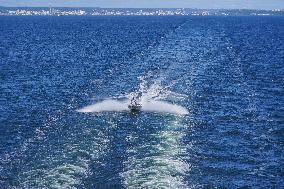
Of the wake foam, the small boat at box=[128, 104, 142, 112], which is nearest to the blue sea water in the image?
the wake foam

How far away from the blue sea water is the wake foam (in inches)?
6.5

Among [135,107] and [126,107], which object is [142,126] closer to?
[135,107]

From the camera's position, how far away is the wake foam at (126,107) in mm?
62781

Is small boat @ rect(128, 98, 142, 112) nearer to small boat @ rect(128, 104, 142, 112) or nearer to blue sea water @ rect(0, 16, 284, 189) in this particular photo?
small boat @ rect(128, 104, 142, 112)

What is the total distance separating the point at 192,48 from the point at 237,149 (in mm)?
89386

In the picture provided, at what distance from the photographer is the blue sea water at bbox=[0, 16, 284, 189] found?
4112 centimetres

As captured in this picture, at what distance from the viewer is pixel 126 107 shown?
64875 mm

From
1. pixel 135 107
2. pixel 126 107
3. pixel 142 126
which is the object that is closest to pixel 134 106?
pixel 135 107

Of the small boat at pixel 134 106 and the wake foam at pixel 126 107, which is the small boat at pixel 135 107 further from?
the wake foam at pixel 126 107

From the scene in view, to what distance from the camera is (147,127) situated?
5556 cm

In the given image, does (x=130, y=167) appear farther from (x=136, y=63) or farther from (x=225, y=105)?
(x=136, y=63)

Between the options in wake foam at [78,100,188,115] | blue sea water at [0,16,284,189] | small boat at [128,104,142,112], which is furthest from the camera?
small boat at [128,104,142,112]

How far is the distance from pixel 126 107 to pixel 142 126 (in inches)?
364

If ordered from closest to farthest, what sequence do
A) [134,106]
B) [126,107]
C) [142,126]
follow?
[142,126], [134,106], [126,107]
